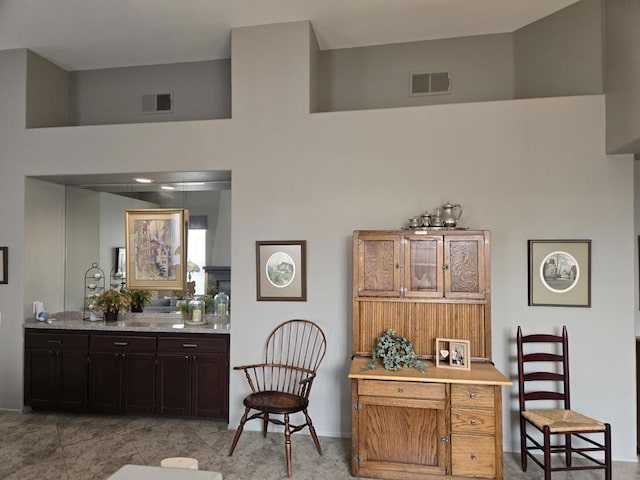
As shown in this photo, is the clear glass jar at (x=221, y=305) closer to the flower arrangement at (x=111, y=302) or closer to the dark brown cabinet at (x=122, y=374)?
the dark brown cabinet at (x=122, y=374)

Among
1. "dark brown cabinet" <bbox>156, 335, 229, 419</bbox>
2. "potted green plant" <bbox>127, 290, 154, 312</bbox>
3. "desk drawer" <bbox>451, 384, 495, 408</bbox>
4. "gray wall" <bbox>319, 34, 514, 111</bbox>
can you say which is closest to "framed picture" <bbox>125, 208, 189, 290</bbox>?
"potted green plant" <bbox>127, 290, 154, 312</bbox>

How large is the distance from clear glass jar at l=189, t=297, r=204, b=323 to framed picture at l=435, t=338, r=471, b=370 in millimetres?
2434

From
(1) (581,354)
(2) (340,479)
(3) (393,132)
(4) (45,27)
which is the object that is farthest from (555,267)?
(4) (45,27)

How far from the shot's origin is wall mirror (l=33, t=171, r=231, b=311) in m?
4.59

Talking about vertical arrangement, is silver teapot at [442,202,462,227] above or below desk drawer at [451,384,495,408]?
above

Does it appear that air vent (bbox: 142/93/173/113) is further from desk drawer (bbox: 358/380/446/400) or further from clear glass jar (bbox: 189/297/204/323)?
desk drawer (bbox: 358/380/446/400)

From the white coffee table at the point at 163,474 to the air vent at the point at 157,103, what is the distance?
4.06 meters

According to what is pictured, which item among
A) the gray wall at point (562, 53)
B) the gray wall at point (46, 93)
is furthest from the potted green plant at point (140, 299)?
the gray wall at point (562, 53)

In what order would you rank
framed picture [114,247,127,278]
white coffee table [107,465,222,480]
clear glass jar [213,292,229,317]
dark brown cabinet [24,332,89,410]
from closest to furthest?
1. white coffee table [107,465,222,480]
2. dark brown cabinet [24,332,89,410]
3. clear glass jar [213,292,229,317]
4. framed picture [114,247,127,278]

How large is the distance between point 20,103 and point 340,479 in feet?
16.0

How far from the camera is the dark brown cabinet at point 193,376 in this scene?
4023 millimetres

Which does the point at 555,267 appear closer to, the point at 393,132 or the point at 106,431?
the point at 393,132

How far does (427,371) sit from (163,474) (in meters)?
1.96

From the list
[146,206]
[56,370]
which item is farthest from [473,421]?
[56,370]
